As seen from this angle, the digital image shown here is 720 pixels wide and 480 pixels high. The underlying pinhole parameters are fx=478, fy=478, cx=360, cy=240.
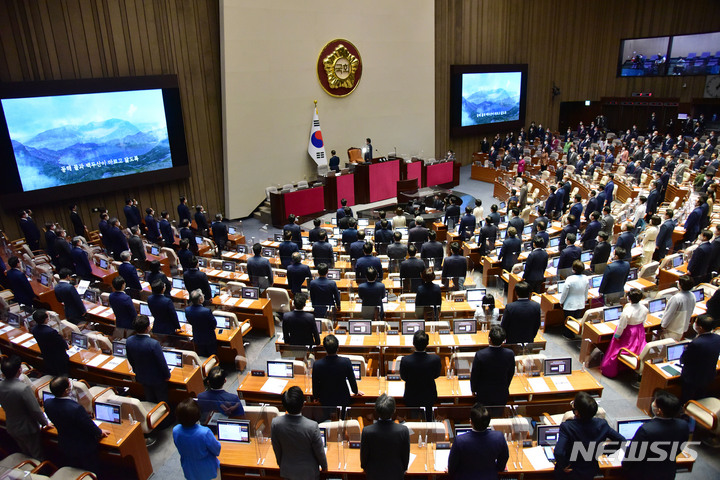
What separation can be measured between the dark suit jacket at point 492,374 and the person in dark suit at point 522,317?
937 millimetres

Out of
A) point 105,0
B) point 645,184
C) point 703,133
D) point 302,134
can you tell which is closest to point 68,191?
point 105,0

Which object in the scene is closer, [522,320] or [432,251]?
[522,320]

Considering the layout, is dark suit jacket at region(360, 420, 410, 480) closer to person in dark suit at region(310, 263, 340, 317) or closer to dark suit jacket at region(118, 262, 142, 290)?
person in dark suit at region(310, 263, 340, 317)

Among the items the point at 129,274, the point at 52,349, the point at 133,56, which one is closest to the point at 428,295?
the point at 52,349

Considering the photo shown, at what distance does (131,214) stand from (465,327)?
9.59m

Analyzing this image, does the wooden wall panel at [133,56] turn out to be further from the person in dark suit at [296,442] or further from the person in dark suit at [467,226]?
the person in dark suit at [296,442]

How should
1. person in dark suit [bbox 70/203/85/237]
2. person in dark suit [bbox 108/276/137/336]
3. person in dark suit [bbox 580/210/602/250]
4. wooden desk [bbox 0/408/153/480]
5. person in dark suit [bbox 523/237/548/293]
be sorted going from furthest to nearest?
person in dark suit [bbox 70/203/85/237], person in dark suit [bbox 580/210/602/250], person in dark suit [bbox 523/237/548/293], person in dark suit [bbox 108/276/137/336], wooden desk [bbox 0/408/153/480]

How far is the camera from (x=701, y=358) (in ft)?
15.8

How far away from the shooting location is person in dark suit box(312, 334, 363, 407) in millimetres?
4465

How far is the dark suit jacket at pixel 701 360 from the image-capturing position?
15.6 feet

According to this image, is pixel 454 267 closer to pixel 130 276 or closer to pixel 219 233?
pixel 130 276

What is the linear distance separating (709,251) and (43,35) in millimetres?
13889

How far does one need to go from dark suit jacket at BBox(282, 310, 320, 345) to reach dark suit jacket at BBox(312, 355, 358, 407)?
0.88 metres

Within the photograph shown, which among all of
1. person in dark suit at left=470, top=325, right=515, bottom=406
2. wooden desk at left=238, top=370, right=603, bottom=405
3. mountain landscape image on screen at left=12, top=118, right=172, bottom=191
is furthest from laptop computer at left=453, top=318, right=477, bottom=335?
mountain landscape image on screen at left=12, top=118, right=172, bottom=191
